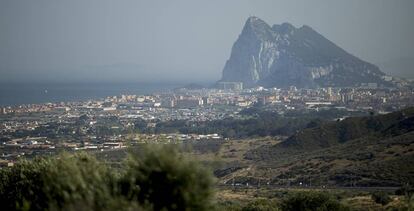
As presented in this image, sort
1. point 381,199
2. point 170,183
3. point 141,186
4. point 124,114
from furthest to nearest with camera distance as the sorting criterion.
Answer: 1. point 124,114
2. point 381,199
3. point 141,186
4. point 170,183

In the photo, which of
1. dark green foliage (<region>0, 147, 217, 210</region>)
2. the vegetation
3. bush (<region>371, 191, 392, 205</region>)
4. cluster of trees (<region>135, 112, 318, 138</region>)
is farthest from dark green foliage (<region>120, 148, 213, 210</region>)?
cluster of trees (<region>135, 112, 318, 138</region>)

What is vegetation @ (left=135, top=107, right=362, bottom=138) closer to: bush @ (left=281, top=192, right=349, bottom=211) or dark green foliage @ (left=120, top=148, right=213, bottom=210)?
bush @ (left=281, top=192, right=349, bottom=211)

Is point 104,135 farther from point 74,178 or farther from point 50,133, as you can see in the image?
point 74,178

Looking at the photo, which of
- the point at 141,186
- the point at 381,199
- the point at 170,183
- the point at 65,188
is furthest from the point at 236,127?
the point at 65,188

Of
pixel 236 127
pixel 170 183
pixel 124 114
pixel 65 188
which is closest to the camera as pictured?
pixel 65 188

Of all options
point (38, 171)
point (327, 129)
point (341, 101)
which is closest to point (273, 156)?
point (327, 129)

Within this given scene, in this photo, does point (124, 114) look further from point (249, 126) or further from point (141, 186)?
point (141, 186)

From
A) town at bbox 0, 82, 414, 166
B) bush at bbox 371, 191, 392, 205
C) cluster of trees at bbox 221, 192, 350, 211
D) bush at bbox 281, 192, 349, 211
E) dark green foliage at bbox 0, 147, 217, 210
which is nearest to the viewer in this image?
dark green foliage at bbox 0, 147, 217, 210

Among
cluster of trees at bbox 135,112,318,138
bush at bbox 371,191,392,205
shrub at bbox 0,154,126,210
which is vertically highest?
shrub at bbox 0,154,126,210

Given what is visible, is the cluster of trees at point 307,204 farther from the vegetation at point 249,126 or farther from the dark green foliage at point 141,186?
the vegetation at point 249,126

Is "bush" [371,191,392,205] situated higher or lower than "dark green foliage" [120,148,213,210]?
lower
